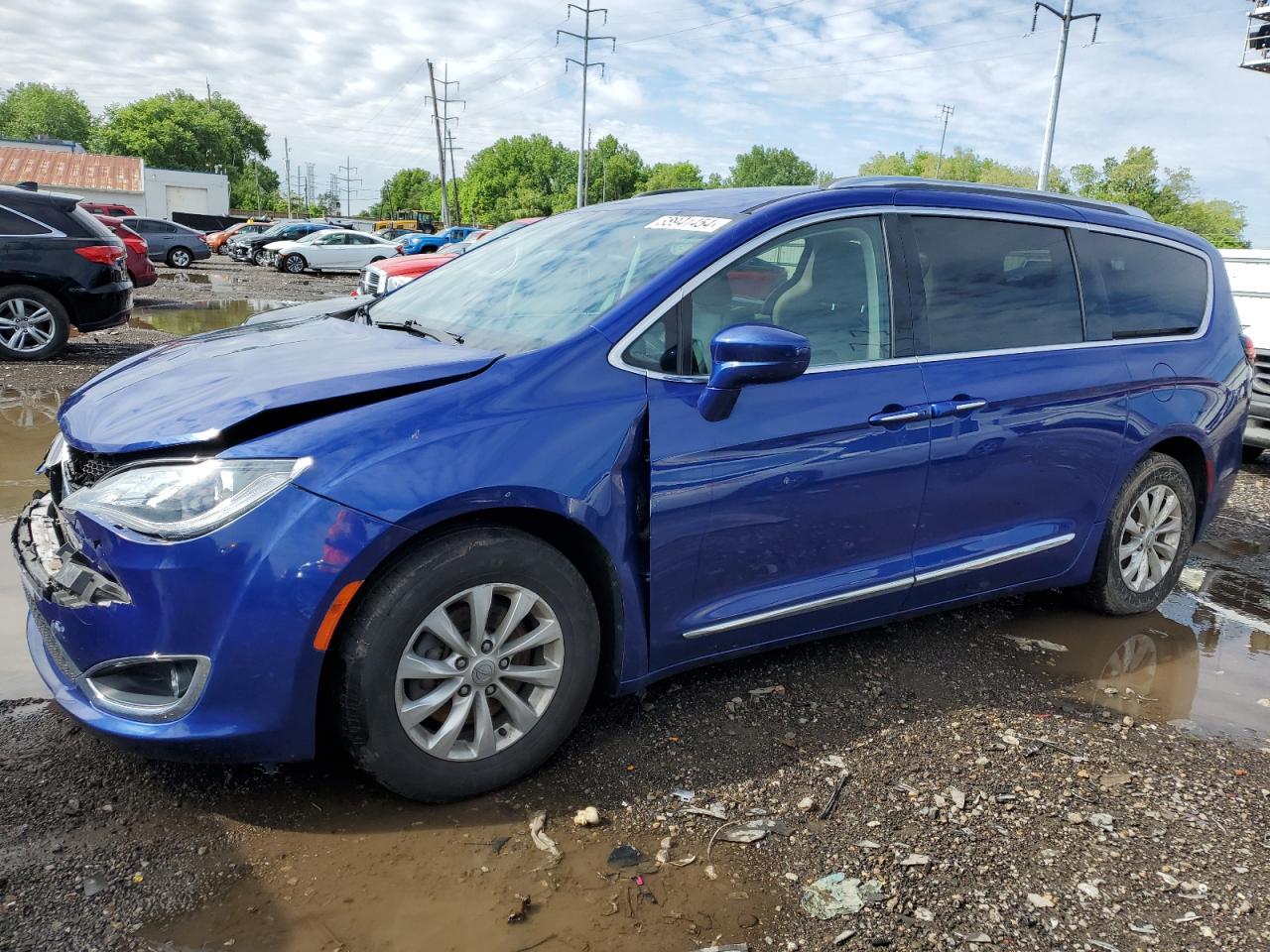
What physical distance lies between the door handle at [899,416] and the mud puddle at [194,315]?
35.2 ft

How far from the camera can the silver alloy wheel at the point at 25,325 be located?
9.66 metres

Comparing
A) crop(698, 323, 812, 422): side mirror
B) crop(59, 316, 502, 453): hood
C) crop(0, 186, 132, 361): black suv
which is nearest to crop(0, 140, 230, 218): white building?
crop(0, 186, 132, 361): black suv

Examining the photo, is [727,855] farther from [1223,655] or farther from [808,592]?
[1223,655]

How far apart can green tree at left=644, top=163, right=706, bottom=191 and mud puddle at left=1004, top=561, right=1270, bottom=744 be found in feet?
378

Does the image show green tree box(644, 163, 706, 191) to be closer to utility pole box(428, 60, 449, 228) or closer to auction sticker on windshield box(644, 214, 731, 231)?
utility pole box(428, 60, 449, 228)

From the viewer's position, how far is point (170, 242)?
99.0 ft

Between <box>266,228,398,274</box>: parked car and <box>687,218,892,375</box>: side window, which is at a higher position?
<box>266,228,398,274</box>: parked car

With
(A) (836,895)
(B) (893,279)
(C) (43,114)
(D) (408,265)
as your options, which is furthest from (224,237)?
(C) (43,114)

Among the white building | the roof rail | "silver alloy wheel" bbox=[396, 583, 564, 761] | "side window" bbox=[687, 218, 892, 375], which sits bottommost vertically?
"silver alloy wheel" bbox=[396, 583, 564, 761]

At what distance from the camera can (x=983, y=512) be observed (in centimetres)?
365

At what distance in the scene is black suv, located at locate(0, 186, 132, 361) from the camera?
957 cm

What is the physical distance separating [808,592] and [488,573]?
1.20 metres

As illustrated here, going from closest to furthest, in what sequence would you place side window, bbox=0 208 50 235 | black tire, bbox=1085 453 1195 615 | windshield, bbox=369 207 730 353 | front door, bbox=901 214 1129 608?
windshield, bbox=369 207 730 353
front door, bbox=901 214 1129 608
black tire, bbox=1085 453 1195 615
side window, bbox=0 208 50 235

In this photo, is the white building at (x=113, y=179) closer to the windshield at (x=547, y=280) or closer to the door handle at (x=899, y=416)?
the windshield at (x=547, y=280)
